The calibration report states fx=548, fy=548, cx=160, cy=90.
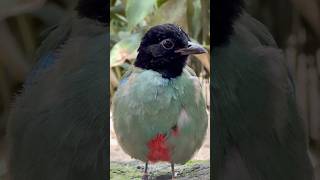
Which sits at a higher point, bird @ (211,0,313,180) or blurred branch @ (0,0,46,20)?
blurred branch @ (0,0,46,20)

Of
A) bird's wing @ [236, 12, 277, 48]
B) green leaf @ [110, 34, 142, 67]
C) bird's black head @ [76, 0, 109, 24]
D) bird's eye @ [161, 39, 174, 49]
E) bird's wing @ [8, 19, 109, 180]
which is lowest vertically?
bird's wing @ [8, 19, 109, 180]

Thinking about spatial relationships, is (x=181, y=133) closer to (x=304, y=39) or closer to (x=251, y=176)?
(x=251, y=176)

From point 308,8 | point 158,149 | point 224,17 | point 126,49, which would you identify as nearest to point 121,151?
point 158,149

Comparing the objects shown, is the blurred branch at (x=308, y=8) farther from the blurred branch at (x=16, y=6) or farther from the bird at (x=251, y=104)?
the blurred branch at (x=16, y=6)

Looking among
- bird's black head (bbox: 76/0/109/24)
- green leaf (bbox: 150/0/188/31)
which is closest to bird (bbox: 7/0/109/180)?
bird's black head (bbox: 76/0/109/24)

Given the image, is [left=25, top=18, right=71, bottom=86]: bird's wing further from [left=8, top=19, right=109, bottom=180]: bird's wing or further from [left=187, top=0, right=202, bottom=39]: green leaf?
[left=187, top=0, right=202, bottom=39]: green leaf

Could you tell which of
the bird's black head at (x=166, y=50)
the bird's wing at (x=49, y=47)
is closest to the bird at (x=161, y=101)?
the bird's black head at (x=166, y=50)

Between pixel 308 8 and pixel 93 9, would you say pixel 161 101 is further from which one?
pixel 308 8
